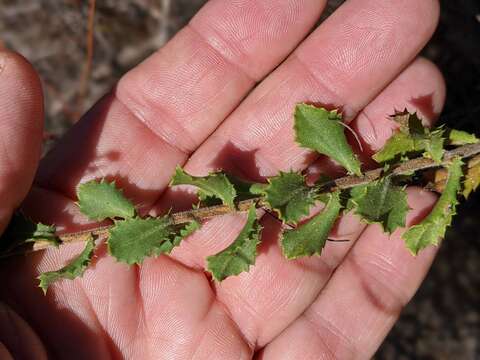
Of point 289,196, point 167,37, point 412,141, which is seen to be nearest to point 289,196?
point 289,196

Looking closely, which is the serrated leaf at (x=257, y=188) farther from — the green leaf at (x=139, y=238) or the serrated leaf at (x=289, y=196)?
the green leaf at (x=139, y=238)

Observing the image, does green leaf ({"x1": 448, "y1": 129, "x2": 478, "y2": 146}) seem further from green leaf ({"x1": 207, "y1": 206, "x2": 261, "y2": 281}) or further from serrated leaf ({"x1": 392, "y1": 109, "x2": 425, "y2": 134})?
green leaf ({"x1": 207, "y1": 206, "x2": 261, "y2": 281})

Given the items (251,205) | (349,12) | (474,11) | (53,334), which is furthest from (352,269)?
(474,11)

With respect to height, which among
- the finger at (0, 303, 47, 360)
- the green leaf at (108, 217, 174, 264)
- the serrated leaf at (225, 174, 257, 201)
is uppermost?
the serrated leaf at (225, 174, 257, 201)

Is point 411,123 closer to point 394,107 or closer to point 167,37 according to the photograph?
point 394,107

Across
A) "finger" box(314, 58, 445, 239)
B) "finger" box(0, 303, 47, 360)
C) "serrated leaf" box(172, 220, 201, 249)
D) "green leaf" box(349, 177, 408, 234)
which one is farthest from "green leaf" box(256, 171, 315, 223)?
"finger" box(0, 303, 47, 360)

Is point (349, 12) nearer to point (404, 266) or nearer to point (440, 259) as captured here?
point (404, 266)
